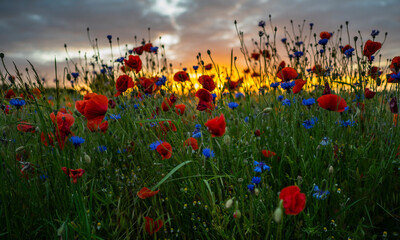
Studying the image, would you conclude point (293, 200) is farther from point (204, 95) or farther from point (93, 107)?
point (93, 107)

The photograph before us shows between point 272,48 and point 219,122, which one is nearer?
point 219,122

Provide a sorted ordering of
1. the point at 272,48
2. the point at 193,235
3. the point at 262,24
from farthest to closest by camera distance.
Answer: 1. the point at 272,48
2. the point at 262,24
3. the point at 193,235

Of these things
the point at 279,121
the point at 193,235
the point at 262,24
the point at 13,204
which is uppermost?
the point at 262,24

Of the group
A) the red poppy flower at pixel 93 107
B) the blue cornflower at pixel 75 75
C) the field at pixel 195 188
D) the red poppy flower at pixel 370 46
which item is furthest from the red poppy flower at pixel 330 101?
the blue cornflower at pixel 75 75

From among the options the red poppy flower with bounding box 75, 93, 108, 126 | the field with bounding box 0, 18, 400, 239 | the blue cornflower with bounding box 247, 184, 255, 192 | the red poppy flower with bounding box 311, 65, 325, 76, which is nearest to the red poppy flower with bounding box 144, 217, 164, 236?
the field with bounding box 0, 18, 400, 239

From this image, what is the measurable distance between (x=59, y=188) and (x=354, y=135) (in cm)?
216

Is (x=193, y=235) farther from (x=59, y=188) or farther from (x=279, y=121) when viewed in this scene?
(x=279, y=121)

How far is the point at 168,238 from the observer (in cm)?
145

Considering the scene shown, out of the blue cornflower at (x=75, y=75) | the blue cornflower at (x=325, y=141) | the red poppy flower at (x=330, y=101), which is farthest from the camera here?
the blue cornflower at (x=75, y=75)

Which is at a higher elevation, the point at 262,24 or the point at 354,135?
the point at 262,24

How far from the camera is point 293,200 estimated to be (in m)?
0.94

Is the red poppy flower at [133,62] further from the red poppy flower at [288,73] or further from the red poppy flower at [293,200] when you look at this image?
the red poppy flower at [293,200]

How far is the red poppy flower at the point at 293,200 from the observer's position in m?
0.94

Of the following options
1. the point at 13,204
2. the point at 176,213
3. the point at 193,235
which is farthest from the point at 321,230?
the point at 13,204
